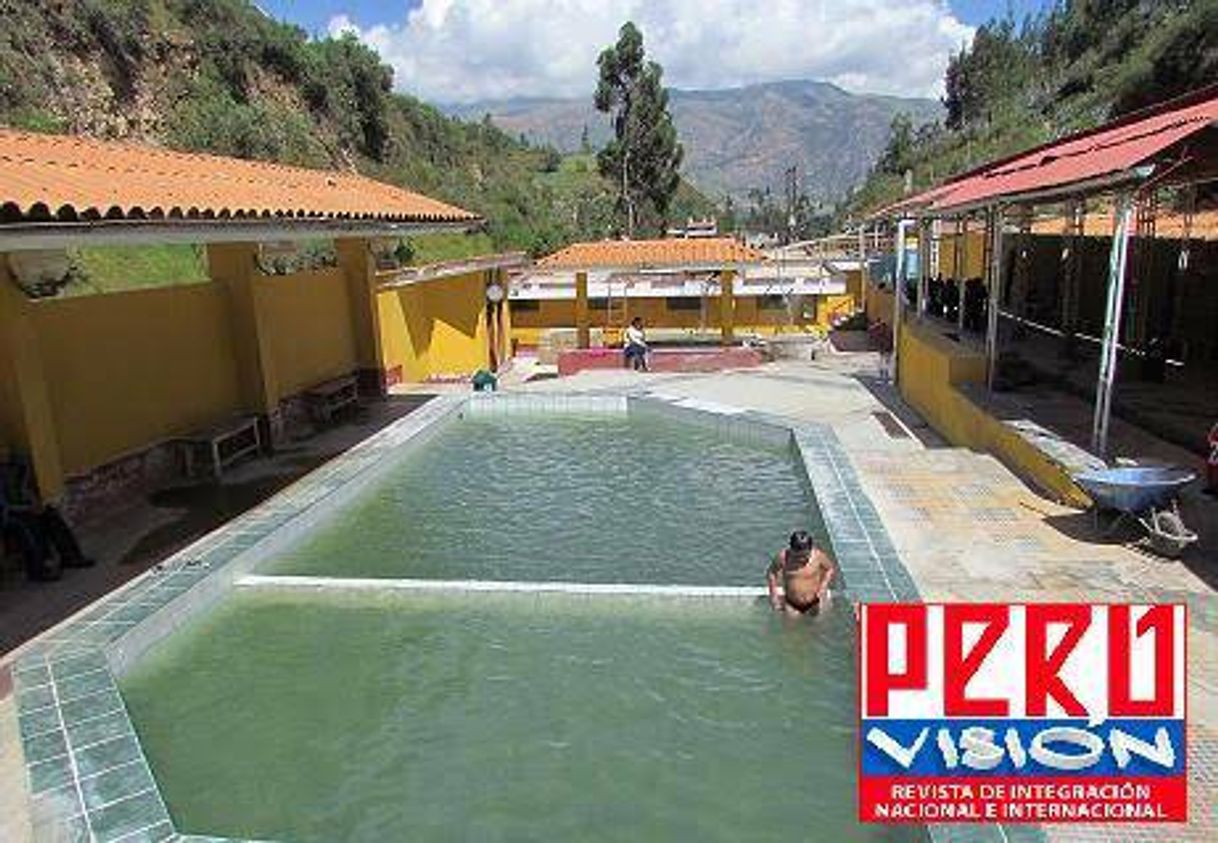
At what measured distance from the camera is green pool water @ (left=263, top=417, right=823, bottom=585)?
9.27 metres

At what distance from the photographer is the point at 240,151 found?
104 feet

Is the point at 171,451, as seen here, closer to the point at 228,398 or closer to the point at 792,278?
the point at 228,398

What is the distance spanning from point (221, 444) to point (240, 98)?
28597 mm

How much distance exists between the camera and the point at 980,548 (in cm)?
864

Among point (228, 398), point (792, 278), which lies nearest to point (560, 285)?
point (792, 278)

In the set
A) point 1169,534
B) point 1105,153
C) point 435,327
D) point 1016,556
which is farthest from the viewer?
point 435,327

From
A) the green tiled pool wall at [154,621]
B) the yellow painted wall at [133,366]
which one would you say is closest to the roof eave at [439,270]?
the yellow painted wall at [133,366]

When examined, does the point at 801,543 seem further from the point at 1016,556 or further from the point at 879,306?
the point at 879,306

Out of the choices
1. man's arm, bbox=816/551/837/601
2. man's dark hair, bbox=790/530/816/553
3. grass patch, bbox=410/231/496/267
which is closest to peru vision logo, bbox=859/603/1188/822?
man's dark hair, bbox=790/530/816/553

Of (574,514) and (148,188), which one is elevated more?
(148,188)

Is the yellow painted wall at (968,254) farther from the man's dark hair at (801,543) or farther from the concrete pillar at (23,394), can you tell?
the concrete pillar at (23,394)

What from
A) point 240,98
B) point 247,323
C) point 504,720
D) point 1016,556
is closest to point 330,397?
point 247,323

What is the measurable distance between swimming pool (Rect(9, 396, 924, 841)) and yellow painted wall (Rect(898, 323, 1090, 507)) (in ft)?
6.35

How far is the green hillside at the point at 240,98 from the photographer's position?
27.1 meters
